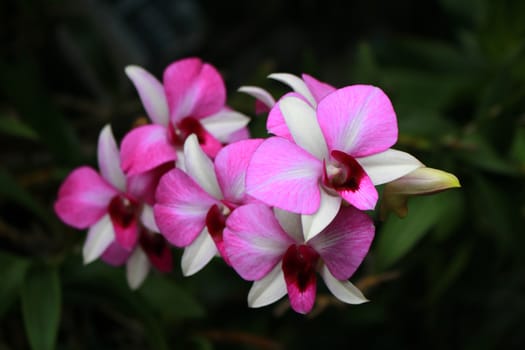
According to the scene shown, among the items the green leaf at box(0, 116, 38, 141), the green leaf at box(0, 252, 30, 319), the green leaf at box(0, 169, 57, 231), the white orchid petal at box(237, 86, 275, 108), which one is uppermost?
the white orchid petal at box(237, 86, 275, 108)

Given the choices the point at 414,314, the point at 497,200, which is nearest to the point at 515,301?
the point at 414,314

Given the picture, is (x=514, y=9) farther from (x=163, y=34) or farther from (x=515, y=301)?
(x=163, y=34)

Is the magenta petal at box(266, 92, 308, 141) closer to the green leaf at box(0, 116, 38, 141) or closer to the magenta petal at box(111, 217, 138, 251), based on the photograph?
the magenta petal at box(111, 217, 138, 251)

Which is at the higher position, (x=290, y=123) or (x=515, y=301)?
(x=290, y=123)

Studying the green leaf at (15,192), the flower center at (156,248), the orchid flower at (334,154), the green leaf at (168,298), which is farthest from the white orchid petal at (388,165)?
the green leaf at (15,192)

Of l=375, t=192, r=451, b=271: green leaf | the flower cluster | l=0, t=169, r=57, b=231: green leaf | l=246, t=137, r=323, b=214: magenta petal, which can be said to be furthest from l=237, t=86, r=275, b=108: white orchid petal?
l=0, t=169, r=57, b=231: green leaf

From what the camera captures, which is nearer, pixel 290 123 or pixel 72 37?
pixel 290 123

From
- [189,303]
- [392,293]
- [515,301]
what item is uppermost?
[189,303]

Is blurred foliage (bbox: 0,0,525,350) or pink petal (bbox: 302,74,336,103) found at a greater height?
pink petal (bbox: 302,74,336,103)

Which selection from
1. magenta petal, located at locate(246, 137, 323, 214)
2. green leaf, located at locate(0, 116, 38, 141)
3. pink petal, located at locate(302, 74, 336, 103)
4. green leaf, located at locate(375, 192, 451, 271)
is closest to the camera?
magenta petal, located at locate(246, 137, 323, 214)
